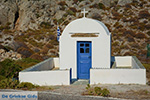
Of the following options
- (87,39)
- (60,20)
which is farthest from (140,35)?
(87,39)

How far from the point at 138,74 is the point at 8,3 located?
4234 cm

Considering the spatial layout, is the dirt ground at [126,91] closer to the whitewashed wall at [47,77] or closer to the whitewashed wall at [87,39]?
the whitewashed wall at [47,77]

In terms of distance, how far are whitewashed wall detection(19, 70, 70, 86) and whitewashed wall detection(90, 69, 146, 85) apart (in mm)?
1218

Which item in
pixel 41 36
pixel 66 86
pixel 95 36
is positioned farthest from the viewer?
pixel 41 36

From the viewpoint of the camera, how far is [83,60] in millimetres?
13000

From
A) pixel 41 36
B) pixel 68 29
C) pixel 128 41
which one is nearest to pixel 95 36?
pixel 68 29

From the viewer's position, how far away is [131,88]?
1006 cm

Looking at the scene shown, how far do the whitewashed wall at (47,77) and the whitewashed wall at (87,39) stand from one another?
74.8 inches

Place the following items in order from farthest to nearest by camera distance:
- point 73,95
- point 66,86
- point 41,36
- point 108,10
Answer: point 108,10
point 41,36
point 66,86
point 73,95

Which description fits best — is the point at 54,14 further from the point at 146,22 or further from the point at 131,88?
the point at 131,88

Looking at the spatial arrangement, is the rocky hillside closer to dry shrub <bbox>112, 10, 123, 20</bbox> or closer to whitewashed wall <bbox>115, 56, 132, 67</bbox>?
dry shrub <bbox>112, 10, 123, 20</bbox>

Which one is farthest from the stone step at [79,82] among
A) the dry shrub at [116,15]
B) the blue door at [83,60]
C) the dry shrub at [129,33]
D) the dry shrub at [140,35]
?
the dry shrub at [116,15]

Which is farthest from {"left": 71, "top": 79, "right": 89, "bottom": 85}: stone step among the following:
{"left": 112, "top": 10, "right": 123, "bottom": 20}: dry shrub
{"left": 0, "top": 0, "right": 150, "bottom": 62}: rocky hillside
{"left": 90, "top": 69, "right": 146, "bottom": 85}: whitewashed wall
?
{"left": 112, "top": 10, "right": 123, "bottom": 20}: dry shrub

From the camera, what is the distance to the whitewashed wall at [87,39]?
Answer: 1287cm
